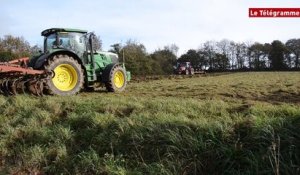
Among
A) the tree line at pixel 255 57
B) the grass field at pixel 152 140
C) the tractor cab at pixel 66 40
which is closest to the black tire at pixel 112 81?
the tractor cab at pixel 66 40

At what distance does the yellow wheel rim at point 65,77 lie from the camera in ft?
40.4

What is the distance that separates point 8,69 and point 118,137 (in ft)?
19.6

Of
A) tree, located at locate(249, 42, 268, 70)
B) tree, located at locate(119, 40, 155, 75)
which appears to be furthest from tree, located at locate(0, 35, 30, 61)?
tree, located at locate(249, 42, 268, 70)

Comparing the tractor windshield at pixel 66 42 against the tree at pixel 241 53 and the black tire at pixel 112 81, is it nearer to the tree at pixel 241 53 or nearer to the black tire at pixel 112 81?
the black tire at pixel 112 81

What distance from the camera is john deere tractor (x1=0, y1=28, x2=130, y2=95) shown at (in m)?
11.6

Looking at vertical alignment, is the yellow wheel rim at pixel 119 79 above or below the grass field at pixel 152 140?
above

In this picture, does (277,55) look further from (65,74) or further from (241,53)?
(65,74)

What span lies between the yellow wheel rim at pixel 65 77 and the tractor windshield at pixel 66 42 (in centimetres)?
112

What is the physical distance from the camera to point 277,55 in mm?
62312

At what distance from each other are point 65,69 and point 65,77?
0.25 metres

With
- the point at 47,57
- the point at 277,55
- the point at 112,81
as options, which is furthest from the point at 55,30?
the point at 277,55

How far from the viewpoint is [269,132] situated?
5.21 meters

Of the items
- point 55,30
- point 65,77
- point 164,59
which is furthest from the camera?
point 164,59

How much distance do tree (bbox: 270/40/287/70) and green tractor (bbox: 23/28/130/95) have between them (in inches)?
1964
